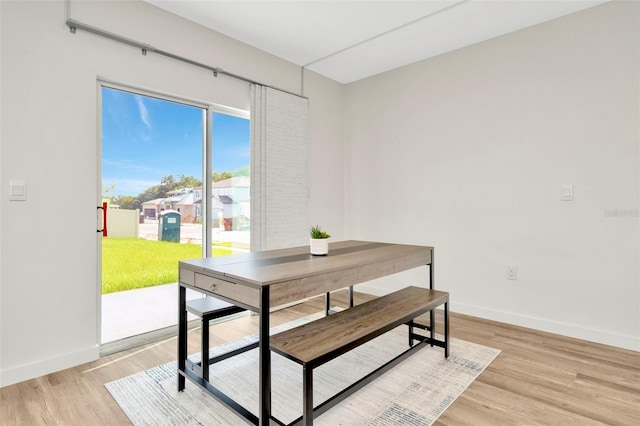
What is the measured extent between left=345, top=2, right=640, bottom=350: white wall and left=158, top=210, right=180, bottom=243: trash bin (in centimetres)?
232

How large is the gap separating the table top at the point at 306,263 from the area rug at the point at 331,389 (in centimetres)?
66

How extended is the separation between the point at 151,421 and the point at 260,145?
95.3 inches

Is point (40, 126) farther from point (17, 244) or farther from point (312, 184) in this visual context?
point (312, 184)

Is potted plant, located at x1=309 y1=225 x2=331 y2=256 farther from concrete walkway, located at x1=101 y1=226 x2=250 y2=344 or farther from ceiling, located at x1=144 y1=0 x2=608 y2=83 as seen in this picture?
ceiling, located at x1=144 y1=0 x2=608 y2=83

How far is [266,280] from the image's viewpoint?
153 centimetres

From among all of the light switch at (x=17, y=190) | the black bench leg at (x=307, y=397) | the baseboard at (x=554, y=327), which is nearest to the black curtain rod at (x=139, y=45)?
the light switch at (x=17, y=190)

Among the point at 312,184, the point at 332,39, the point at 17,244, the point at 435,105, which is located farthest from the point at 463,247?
the point at 17,244

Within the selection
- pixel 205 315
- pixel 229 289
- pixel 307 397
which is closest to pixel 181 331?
pixel 205 315

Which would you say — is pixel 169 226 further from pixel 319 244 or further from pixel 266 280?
pixel 266 280

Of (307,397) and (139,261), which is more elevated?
(139,261)

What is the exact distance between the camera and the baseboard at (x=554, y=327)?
266 centimetres

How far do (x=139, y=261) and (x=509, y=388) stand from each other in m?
2.82

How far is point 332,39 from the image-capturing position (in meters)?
3.29

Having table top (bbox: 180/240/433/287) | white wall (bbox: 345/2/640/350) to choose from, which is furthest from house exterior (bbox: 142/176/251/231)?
white wall (bbox: 345/2/640/350)
